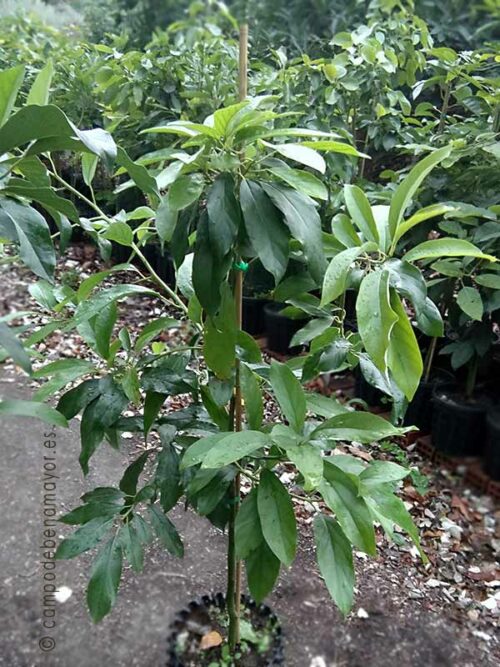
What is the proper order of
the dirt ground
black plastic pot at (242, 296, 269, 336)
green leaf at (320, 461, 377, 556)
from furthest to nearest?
black plastic pot at (242, 296, 269, 336), the dirt ground, green leaf at (320, 461, 377, 556)

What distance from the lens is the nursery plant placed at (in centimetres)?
68

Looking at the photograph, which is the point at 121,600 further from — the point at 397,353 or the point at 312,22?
the point at 312,22

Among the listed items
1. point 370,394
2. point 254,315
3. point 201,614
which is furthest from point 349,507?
point 254,315

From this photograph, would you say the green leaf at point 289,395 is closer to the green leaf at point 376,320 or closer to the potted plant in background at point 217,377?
the potted plant in background at point 217,377

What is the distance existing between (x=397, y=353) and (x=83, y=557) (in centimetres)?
131

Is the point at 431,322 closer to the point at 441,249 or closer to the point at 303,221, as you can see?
the point at 441,249

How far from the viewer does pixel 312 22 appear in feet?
2.18

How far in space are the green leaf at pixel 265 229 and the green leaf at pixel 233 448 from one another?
21 centimetres

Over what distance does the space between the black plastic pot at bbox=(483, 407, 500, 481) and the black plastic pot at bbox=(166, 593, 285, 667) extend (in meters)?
1.07

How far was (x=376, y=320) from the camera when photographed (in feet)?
2.14

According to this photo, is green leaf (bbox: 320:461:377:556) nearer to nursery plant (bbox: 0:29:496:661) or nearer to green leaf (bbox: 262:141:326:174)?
nursery plant (bbox: 0:29:496:661)

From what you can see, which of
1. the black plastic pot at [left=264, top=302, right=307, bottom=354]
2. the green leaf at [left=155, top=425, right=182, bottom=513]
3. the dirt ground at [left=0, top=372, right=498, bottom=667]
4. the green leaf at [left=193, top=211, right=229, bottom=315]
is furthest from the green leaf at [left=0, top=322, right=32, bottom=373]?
the black plastic pot at [left=264, top=302, right=307, bottom=354]

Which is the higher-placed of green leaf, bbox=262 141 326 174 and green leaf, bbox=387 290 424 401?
green leaf, bbox=262 141 326 174

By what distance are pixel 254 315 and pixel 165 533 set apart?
212 centimetres
